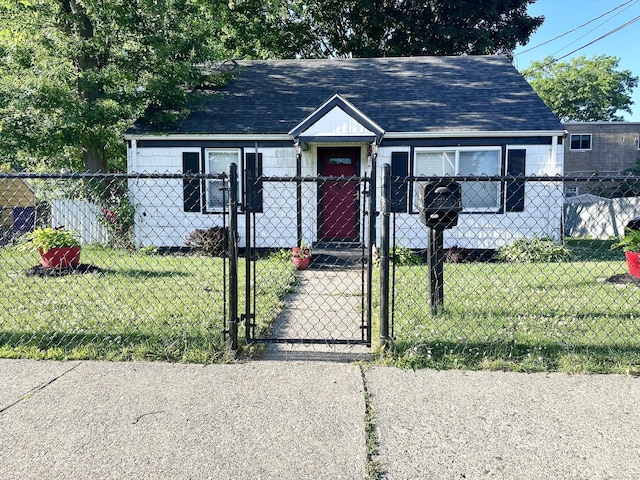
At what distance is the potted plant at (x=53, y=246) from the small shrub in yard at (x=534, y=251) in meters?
8.10

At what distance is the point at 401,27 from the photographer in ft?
74.3

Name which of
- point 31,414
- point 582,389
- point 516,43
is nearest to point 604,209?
point 516,43

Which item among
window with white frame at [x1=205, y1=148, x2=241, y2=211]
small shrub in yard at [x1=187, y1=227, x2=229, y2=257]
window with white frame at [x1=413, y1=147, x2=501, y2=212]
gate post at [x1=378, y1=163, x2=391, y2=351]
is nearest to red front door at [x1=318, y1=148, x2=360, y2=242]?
window with white frame at [x1=413, y1=147, x2=501, y2=212]

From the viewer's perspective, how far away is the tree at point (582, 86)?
145ft

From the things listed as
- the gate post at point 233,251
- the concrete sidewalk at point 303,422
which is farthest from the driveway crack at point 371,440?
the gate post at point 233,251

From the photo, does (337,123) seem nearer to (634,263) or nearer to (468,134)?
(468,134)

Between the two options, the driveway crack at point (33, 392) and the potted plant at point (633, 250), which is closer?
the driveway crack at point (33, 392)

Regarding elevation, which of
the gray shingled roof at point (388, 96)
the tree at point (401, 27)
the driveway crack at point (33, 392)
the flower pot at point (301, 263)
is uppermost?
the tree at point (401, 27)

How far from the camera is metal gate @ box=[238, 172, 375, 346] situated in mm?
3938

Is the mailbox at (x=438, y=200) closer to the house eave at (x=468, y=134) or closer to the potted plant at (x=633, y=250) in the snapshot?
the potted plant at (x=633, y=250)

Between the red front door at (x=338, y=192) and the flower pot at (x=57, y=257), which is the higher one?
the red front door at (x=338, y=192)

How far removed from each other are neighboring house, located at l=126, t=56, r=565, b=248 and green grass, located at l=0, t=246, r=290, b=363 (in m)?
3.13

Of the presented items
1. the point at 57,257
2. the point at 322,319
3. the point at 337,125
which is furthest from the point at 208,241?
the point at 322,319

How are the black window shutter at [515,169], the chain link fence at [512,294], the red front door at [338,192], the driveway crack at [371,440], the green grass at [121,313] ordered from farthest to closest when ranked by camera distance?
the red front door at [338,192] < the black window shutter at [515,169] < the green grass at [121,313] < the chain link fence at [512,294] < the driveway crack at [371,440]
